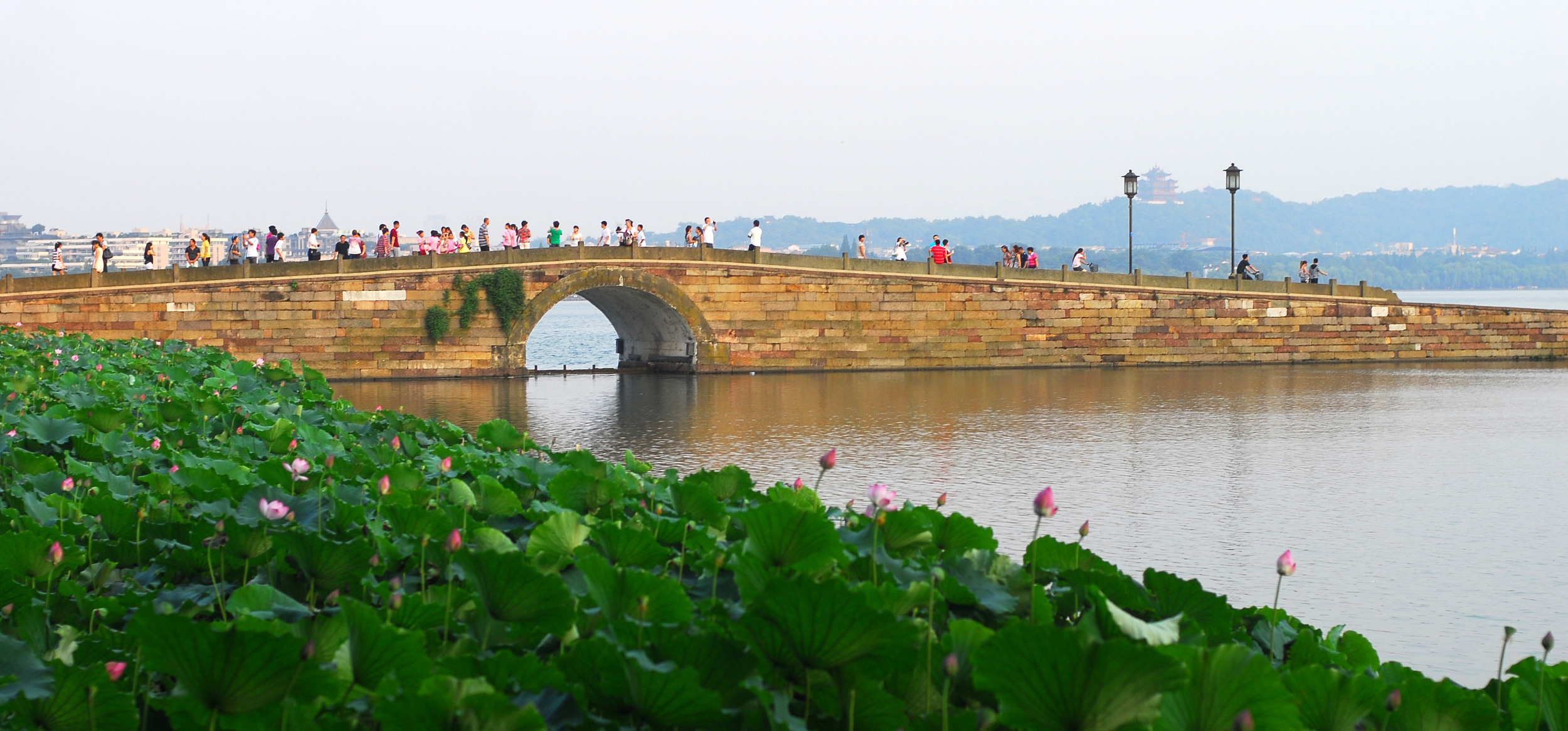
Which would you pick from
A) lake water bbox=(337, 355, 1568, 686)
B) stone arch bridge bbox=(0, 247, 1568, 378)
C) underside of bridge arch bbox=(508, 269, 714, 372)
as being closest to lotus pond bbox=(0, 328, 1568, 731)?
lake water bbox=(337, 355, 1568, 686)

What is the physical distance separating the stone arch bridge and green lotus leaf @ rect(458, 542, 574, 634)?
933 inches

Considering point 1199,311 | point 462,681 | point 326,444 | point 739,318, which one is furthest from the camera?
point 1199,311

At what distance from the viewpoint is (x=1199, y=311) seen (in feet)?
105

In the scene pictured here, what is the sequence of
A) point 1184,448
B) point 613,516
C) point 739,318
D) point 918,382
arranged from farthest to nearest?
point 739,318 < point 918,382 < point 1184,448 < point 613,516

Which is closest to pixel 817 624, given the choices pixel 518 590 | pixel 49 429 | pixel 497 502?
pixel 518 590

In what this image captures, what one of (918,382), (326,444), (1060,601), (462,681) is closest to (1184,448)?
(918,382)

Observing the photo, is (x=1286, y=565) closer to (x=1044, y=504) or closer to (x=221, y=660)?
(x=1044, y=504)

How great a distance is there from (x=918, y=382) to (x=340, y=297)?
11.7 meters

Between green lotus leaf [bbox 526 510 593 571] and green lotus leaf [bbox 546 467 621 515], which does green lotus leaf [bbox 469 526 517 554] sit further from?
green lotus leaf [bbox 546 467 621 515]

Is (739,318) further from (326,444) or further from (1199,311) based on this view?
(326,444)

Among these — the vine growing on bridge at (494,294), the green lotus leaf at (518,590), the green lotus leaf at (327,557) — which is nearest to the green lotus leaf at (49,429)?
the green lotus leaf at (327,557)

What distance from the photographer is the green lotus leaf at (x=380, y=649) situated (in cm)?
200

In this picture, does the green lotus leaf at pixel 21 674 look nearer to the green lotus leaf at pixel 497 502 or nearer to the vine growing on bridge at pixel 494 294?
the green lotus leaf at pixel 497 502

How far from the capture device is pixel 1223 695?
6.13 ft
